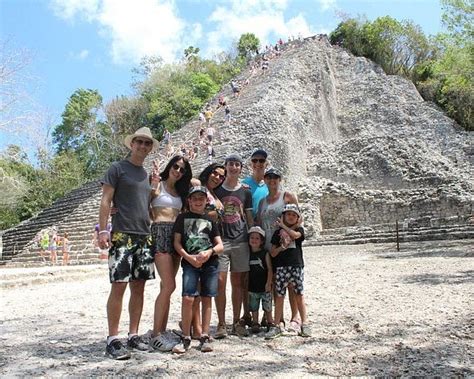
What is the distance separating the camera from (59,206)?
19844 millimetres

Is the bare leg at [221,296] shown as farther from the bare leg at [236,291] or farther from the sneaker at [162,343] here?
the sneaker at [162,343]

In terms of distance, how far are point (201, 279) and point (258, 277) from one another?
607 millimetres

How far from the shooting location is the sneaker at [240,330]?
4.24m

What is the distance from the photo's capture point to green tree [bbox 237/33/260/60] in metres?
48.7

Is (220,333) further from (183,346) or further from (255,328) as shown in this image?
(183,346)

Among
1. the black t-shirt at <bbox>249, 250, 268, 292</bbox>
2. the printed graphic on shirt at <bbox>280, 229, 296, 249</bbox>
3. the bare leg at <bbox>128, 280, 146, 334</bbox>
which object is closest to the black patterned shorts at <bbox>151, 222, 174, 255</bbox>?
the bare leg at <bbox>128, 280, 146, 334</bbox>

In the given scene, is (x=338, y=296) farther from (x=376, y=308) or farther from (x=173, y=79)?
(x=173, y=79)

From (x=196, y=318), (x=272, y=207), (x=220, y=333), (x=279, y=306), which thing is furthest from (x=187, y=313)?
(x=272, y=207)

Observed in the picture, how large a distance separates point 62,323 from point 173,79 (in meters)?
36.1

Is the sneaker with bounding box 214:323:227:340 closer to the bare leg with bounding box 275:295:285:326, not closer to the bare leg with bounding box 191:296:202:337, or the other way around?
the bare leg with bounding box 191:296:202:337

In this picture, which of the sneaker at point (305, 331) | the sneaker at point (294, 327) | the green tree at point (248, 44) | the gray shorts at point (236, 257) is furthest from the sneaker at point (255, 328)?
the green tree at point (248, 44)

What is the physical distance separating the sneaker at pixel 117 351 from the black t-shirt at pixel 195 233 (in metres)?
0.80

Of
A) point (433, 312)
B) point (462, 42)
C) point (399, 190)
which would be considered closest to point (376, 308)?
point (433, 312)

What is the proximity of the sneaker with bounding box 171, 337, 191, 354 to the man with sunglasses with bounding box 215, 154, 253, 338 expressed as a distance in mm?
439
